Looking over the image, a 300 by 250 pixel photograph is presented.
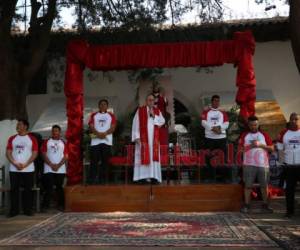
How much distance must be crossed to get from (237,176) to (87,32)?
5.02 metres

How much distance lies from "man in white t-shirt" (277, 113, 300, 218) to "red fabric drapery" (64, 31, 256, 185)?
4.90 feet

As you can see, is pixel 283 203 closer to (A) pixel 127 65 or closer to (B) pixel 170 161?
(B) pixel 170 161

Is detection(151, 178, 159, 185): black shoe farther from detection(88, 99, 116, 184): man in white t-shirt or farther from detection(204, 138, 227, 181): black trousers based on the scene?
detection(204, 138, 227, 181): black trousers

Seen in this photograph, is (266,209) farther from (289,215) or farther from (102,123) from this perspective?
(102,123)

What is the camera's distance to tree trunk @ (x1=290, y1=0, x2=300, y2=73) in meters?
7.25

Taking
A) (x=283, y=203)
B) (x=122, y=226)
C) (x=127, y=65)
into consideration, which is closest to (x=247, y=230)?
(x=122, y=226)

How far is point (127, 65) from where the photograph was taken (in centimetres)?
1095

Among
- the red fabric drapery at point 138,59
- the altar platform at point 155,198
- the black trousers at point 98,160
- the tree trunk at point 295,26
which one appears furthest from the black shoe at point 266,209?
the tree trunk at point 295,26

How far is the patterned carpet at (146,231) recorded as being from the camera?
6852 mm

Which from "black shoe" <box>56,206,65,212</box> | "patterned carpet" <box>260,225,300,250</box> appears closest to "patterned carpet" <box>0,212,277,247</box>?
"patterned carpet" <box>260,225,300,250</box>

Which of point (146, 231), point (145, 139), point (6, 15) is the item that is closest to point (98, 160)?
point (145, 139)

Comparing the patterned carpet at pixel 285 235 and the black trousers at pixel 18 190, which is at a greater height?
the black trousers at pixel 18 190

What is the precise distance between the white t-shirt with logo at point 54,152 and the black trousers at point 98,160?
0.61 metres

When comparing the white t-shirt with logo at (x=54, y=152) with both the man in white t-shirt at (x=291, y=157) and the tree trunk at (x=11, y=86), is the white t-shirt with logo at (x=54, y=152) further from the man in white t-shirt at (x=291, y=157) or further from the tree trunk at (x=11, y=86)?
the man in white t-shirt at (x=291, y=157)
